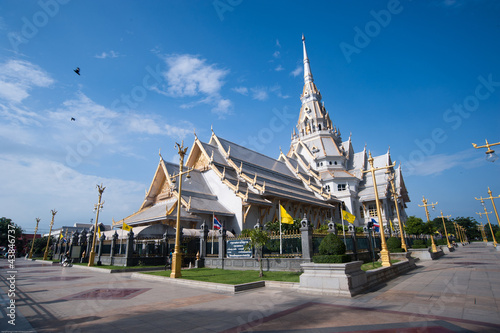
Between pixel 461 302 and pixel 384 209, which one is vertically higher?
pixel 384 209

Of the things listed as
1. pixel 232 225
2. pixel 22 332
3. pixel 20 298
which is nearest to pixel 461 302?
pixel 22 332

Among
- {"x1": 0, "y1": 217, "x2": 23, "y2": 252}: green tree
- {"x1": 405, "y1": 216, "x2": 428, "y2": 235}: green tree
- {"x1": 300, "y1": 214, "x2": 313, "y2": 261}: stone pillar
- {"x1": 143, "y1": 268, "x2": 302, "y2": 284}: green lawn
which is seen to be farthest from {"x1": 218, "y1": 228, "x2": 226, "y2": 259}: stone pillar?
{"x1": 0, "y1": 217, "x2": 23, "y2": 252}: green tree

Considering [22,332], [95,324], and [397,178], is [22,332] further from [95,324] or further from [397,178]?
[397,178]

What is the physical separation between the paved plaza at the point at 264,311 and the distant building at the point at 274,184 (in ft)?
37.4

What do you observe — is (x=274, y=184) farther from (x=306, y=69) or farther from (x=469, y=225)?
(x=469, y=225)

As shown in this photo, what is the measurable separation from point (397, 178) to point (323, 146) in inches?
544

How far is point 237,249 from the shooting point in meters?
16.5

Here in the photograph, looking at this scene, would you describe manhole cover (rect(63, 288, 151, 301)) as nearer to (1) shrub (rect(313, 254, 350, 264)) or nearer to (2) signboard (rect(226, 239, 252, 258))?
(1) shrub (rect(313, 254, 350, 264))

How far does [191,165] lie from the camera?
112 feet

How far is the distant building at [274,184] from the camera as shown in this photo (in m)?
26.8

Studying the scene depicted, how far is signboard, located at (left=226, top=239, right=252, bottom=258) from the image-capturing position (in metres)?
15.9

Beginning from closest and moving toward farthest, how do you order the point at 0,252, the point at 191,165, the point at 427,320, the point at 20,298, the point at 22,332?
the point at 22,332
the point at 427,320
the point at 20,298
the point at 191,165
the point at 0,252

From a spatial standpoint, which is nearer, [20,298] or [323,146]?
[20,298]

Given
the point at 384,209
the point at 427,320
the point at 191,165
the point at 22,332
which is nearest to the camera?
the point at 22,332
